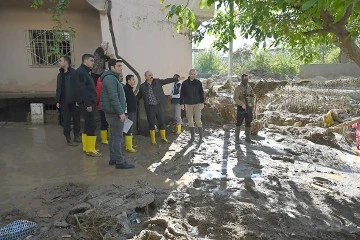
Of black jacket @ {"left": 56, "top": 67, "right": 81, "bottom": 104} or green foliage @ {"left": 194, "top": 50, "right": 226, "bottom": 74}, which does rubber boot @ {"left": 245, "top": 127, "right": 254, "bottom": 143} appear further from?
green foliage @ {"left": 194, "top": 50, "right": 226, "bottom": 74}

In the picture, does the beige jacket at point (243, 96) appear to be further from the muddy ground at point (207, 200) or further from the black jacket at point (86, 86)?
the black jacket at point (86, 86)

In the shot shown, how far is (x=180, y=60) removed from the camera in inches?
386

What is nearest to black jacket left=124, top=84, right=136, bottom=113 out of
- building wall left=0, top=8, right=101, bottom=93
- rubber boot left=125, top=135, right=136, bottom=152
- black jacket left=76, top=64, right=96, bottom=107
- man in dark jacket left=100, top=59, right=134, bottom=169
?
rubber boot left=125, top=135, right=136, bottom=152

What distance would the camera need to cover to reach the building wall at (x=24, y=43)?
9562mm

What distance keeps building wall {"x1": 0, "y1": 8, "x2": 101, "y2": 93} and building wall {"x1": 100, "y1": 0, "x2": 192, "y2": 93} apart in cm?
149

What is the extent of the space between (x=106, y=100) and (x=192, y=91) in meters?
2.95

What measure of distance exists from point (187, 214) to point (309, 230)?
4.57ft

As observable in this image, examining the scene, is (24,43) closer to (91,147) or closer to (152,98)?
(152,98)

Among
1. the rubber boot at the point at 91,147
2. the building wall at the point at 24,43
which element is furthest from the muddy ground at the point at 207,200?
the building wall at the point at 24,43

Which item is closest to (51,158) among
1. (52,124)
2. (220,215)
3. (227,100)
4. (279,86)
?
(52,124)

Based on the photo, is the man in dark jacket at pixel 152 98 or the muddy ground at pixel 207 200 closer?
the muddy ground at pixel 207 200

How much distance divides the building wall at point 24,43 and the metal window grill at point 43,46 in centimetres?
12

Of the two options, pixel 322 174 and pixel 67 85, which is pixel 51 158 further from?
pixel 322 174

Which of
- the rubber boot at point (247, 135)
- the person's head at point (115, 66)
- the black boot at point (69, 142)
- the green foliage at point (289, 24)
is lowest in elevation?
the rubber boot at point (247, 135)
